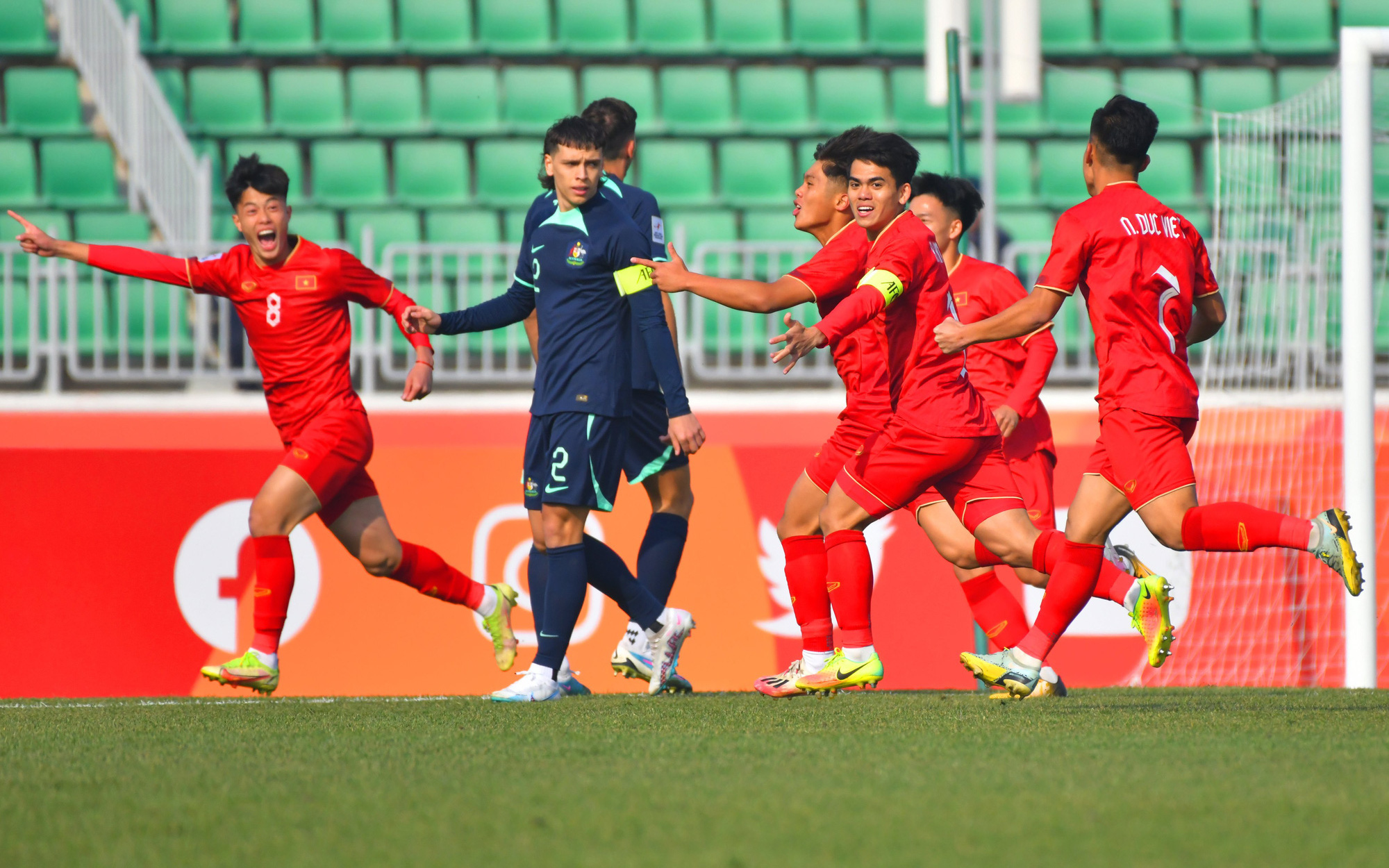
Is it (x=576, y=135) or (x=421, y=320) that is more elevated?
(x=576, y=135)

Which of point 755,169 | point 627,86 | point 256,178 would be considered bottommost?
point 256,178

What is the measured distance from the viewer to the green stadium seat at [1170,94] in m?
11.7

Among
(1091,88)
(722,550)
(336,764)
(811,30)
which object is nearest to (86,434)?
(722,550)

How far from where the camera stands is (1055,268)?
471 cm

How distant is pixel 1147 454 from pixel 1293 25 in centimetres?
935

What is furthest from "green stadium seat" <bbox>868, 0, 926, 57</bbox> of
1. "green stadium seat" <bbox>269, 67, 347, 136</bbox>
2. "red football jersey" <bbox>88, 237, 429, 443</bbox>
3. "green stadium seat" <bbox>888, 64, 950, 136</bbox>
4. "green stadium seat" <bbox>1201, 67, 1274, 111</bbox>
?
"red football jersey" <bbox>88, 237, 429, 443</bbox>

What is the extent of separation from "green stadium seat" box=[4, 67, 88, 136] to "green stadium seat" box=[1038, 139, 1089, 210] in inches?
288

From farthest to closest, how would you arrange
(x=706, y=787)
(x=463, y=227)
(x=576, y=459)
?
(x=463, y=227), (x=576, y=459), (x=706, y=787)

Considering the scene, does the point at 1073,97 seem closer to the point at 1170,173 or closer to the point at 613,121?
the point at 1170,173

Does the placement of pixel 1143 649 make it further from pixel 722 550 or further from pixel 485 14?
pixel 485 14

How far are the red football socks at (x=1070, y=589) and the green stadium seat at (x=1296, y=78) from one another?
8525 millimetres

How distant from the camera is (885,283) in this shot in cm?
480

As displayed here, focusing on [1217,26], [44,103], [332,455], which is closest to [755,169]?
[1217,26]

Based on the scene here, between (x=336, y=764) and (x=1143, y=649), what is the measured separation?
16.5 feet
